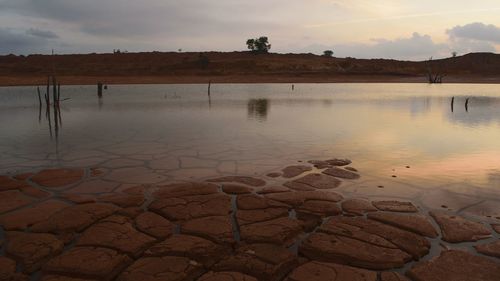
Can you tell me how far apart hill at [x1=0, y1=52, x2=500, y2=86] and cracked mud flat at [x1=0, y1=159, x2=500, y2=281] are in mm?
43197

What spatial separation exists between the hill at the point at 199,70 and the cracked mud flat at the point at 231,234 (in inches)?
1701

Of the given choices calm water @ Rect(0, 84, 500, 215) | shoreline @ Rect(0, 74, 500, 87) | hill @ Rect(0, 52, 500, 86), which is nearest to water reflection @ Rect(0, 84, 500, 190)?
calm water @ Rect(0, 84, 500, 215)

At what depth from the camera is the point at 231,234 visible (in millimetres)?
4328

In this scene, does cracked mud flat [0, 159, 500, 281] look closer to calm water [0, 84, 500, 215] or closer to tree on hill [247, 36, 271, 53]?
calm water [0, 84, 500, 215]

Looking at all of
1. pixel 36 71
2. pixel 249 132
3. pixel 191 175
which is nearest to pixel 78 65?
pixel 36 71

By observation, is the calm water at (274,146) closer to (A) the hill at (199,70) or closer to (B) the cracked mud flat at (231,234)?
(B) the cracked mud flat at (231,234)

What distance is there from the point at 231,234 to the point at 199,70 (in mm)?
53140

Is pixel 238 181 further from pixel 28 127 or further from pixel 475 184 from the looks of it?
pixel 28 127

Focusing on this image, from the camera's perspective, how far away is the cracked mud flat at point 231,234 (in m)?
3.59

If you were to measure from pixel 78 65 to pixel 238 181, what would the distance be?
63351 millimetres

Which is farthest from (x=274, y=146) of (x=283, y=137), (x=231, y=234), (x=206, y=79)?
(x=206, y=79)

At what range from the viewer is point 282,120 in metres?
14.7

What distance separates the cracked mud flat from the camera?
3592 millimetres

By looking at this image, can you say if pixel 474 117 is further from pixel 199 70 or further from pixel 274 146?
pixel 199 70
